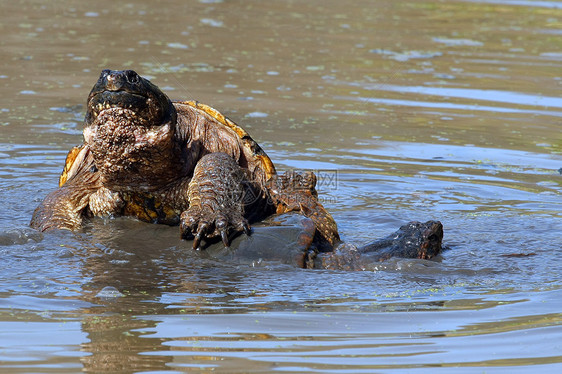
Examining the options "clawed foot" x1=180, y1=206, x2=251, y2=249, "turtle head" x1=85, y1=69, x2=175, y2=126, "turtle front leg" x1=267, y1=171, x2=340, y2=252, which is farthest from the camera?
"turtle front leg" x1=267, y1=171, x2=340, y2=252

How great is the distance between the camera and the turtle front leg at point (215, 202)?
13.6 ft

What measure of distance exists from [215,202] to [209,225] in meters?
0.16

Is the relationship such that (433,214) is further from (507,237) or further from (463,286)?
(463,286)

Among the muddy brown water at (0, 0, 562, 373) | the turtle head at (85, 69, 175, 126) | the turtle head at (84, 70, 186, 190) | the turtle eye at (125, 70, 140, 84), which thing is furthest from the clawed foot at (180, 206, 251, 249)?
the turtle eye at (125, 70, 140, 84)

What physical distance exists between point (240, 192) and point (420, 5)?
9.79 m

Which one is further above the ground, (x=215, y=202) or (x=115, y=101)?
(x=115, y=101)

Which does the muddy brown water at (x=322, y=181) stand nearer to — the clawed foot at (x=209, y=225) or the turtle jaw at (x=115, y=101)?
the clawed foot at (x=209, y=225)

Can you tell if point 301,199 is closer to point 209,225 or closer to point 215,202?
point 215,202

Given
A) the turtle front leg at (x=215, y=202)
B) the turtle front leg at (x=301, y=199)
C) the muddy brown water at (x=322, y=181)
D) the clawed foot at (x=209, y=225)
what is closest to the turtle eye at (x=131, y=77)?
the turtle front leg at (x=215, y=202)

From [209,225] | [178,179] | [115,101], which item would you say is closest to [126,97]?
[115,101]

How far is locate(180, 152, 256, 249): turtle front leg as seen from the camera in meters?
4.15

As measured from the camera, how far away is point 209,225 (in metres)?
4.13

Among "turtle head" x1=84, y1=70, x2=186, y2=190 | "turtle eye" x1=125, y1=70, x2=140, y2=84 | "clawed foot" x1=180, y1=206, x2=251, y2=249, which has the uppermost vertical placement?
"turtle eye" x1=125, y1=70, x2=140, y2=84

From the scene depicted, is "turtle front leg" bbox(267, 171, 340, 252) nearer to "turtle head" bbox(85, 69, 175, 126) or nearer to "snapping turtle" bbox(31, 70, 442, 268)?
"snapping turtle" bbox(31, 70, 442, 268)
